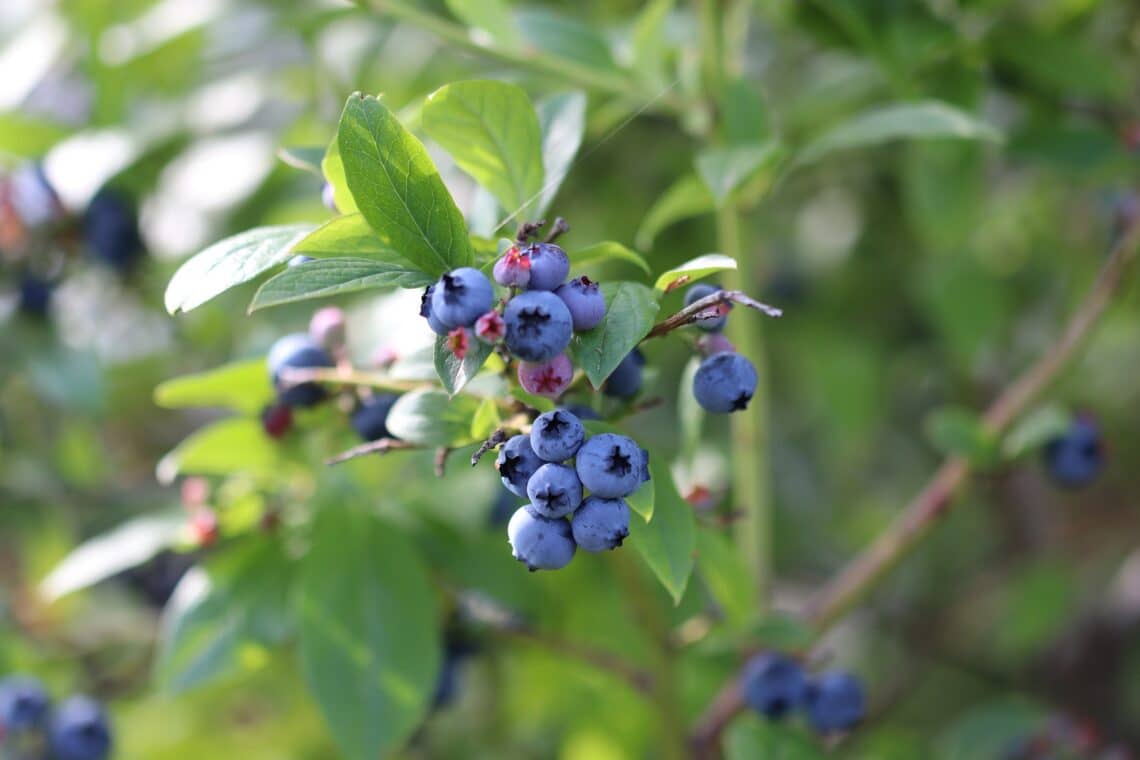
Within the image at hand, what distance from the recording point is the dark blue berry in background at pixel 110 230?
175cm

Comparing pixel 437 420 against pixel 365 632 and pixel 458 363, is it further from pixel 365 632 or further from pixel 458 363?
pixel 365 632

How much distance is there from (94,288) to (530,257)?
1.37m

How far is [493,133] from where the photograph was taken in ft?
3.08

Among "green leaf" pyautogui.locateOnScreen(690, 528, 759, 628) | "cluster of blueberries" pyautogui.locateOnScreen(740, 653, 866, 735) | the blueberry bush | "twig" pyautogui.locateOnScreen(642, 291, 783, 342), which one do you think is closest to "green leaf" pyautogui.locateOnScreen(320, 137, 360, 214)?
the blueberry bush

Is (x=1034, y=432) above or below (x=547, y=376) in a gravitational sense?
below

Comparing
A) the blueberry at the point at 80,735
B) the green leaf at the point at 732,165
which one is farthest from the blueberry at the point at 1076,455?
the blueberry at the point at 80,735

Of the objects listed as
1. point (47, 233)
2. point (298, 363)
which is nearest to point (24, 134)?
point (47, 233)

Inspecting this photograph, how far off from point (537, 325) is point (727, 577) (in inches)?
21.5

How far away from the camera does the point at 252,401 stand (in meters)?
1.25

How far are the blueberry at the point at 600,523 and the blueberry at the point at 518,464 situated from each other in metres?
0.04

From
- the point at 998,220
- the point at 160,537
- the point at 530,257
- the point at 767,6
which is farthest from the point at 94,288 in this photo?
the point at 998,220

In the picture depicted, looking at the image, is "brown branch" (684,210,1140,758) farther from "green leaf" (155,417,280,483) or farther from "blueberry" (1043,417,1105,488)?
"green leaf" (155,417,280,483)

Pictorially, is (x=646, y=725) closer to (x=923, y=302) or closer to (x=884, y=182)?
(x=923, y=302)

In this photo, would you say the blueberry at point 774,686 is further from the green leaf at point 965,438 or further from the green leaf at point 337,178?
the green leaf at point 337,178
